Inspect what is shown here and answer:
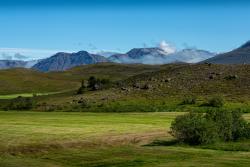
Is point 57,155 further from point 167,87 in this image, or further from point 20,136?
point 167,87

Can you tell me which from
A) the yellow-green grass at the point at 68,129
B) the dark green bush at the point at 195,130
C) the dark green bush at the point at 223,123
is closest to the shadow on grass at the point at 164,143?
the dark green bush at the point at 195,130

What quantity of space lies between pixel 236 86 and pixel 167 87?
618 inches

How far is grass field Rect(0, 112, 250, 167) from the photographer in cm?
4188

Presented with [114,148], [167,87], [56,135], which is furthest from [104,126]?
[167,87]

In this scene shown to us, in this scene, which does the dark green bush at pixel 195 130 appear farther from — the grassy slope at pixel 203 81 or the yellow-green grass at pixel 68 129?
the grassy slope at pixel 203 81

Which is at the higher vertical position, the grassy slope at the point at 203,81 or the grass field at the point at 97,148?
the grassy slope at the point at 203,81

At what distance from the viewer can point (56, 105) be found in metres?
114

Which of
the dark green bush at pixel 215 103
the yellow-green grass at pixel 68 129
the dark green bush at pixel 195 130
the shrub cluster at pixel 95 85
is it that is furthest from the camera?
the shrub cluster at pixel 95 85

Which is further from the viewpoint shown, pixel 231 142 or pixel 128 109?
pixel 128 109

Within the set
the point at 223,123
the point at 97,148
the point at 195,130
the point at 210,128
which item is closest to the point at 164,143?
the point at 195,130

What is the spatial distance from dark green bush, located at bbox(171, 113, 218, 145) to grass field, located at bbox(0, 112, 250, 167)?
2000mm

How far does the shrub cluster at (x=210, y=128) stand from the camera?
52969 mm

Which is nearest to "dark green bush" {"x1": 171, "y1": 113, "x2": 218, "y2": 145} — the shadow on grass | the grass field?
the shadow on grass

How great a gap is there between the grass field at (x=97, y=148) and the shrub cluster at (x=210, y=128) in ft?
6.72
